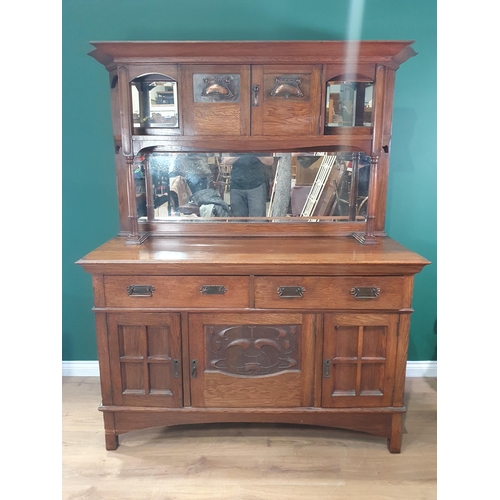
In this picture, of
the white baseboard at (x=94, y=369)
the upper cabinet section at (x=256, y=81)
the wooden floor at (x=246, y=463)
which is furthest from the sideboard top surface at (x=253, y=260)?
the white baseboard at (x=94, y=369)

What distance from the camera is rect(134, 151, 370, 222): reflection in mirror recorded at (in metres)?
1.99

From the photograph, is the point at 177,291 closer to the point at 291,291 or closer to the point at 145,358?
the point at 145,358

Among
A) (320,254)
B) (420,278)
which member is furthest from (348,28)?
(420,278)

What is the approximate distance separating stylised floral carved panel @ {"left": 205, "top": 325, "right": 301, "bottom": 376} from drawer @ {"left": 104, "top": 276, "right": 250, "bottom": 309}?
5.0 inches

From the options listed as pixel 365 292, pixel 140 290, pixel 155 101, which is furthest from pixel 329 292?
pixel 155 101

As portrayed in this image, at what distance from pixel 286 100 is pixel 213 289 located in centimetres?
89

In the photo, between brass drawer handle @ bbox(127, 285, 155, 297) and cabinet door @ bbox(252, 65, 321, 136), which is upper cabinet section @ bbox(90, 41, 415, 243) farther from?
brass drawer handle @ bbox(127, 285, 155, 297)

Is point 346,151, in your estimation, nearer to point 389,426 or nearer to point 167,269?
point 167,269

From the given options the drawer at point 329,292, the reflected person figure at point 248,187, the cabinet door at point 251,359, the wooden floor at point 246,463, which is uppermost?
the reflected person figure at point 248,187

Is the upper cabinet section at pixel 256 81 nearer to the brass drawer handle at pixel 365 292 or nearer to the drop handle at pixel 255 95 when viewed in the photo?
the drop handle at pixel 255 95

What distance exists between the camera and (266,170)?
1.99m

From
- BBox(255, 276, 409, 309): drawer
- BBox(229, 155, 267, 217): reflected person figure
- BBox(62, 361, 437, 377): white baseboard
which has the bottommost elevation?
BBox(62, 361, 437, 377): white baseboard

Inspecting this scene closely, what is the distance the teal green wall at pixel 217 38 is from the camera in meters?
1.98

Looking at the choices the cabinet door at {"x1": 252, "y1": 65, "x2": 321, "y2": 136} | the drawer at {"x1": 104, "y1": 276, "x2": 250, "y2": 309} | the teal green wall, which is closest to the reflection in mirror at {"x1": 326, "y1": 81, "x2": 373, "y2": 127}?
the cabinet door at {"x1": 252, "y1": 65, "x2": 321, "y2": 136}
